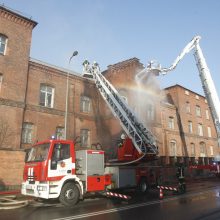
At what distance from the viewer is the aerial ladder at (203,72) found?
1417cm

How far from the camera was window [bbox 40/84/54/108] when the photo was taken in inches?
830

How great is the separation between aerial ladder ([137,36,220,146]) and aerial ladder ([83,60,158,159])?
3.67 metres

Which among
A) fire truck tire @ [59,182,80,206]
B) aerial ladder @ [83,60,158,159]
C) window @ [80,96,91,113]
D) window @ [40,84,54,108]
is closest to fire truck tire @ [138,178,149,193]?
aerial ladder @ [83,60,158,159]

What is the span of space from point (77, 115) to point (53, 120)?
9.02 feet

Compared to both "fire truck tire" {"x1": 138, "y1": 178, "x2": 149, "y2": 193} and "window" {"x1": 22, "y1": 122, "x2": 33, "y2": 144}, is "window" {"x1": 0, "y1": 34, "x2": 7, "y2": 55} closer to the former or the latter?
"window" {"x1": 22, "y1": 122, "x2": 33, "y2": 144}

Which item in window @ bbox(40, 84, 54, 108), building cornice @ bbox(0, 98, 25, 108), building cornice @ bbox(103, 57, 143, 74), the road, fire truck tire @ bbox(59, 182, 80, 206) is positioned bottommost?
the road

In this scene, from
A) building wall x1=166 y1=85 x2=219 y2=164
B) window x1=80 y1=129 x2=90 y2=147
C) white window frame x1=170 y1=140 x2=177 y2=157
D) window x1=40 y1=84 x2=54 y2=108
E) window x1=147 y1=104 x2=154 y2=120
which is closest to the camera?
window x1=40 y1=84 x2=54 y2=108

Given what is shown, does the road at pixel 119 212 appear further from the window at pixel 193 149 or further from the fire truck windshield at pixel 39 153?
the window at pixel 193 149

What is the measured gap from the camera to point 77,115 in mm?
23141

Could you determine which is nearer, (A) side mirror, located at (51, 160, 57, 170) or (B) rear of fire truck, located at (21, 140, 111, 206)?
(B) rear of fire truck, located at (21, 140, 111, 206)

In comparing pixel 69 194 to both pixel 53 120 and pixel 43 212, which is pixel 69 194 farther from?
pixel 53 120

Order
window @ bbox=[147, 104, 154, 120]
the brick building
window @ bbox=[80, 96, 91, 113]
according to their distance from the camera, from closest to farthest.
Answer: the brick building → window @ bbox=[80, 96, 91, 113] → window @ bbox=[147, 104, 154, 120]

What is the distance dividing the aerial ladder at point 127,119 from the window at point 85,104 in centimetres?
444

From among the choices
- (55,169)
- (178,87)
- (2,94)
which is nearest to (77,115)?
(2,94)
